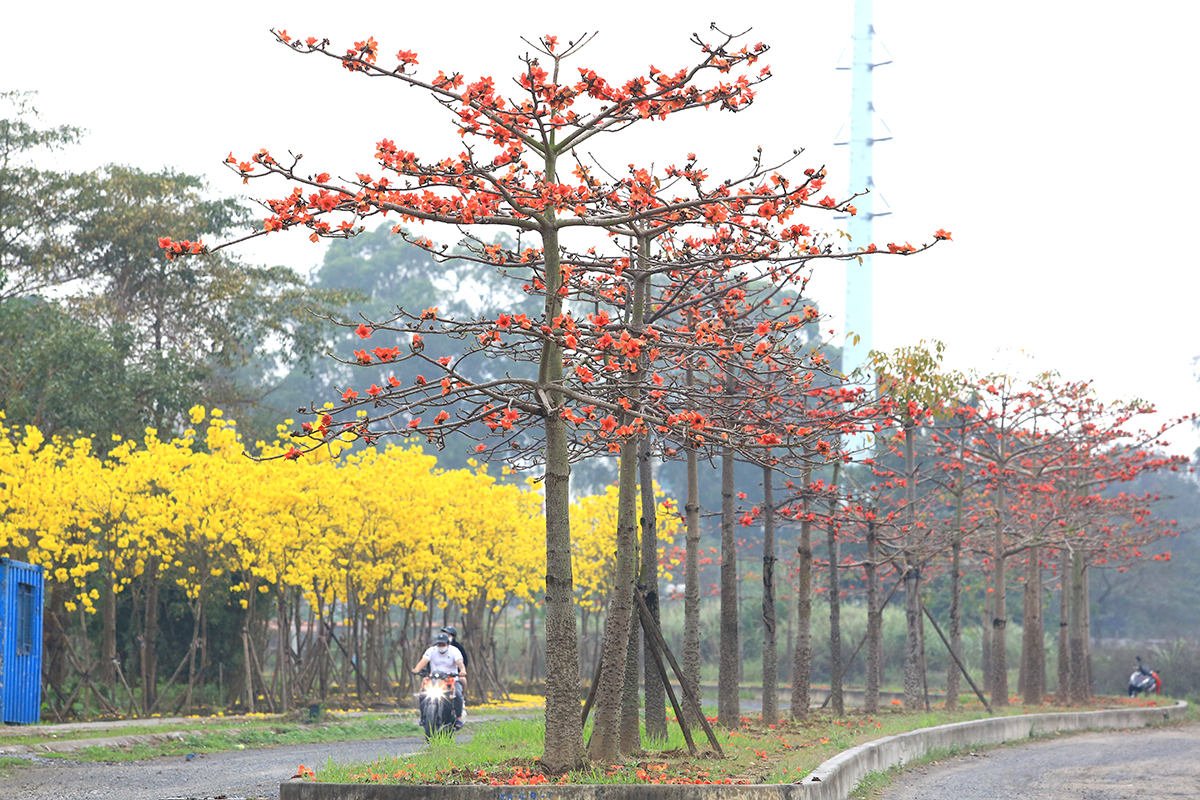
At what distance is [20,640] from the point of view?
57.6 ft

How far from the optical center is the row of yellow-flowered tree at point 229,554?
20625 millimetres

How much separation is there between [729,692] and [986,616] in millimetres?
21707

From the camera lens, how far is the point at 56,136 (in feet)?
104

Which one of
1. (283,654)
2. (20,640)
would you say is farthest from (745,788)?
(283,654)

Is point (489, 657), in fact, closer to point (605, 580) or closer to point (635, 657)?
point (605, 580)

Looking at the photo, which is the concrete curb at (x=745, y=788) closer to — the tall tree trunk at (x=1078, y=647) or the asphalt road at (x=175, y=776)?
the asphalt road at (x=175, y=776)

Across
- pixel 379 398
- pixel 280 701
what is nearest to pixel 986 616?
pixel 280 701

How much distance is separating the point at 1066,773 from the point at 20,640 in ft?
48.1

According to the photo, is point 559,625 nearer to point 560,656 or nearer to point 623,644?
point 560,656

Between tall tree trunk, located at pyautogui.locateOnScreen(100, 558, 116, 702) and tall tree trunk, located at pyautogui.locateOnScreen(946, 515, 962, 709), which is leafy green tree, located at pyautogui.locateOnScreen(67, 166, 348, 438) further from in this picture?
tall tree trunk, located at pyautogui.locateOnScreen(946, 515, 962, 709)

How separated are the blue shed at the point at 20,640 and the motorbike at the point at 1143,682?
26.5m

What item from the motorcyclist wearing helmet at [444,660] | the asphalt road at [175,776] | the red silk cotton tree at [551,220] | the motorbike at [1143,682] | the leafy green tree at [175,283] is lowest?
the motorbike at [1143,682]

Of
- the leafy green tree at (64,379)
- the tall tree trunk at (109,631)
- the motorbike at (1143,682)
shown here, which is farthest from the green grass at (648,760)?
the motorbike at (1143,682)

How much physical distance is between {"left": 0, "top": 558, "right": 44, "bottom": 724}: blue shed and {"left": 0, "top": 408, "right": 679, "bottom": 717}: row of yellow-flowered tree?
149 cm
